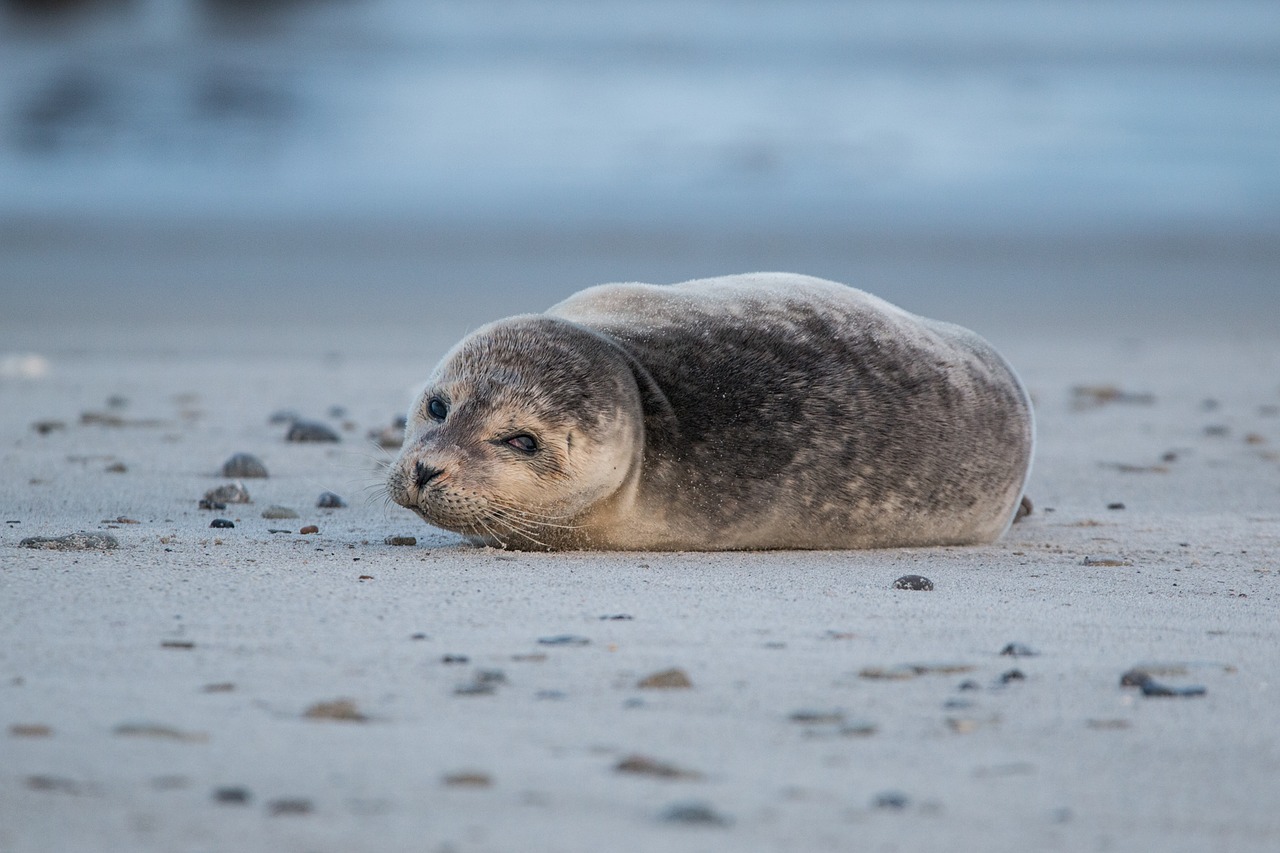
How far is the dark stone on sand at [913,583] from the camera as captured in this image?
13.3ft

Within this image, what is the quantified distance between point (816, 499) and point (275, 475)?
7.28ft

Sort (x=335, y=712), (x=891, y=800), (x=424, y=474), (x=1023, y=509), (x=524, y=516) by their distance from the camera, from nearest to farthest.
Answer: (x=891, y=800), (x=335, y=712), (x=424, y=474), (x=524, y=516), (x=1023, y=509)

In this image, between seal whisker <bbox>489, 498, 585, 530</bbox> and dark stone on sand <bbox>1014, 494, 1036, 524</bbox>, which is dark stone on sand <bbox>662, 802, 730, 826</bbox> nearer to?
seal whisker <bbox>489, 498, 585, 530</bbox>

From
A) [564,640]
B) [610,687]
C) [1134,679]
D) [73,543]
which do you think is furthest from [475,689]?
[73,543]

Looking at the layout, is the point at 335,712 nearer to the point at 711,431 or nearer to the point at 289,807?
the point at 289,807

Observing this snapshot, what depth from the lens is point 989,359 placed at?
5113 mm

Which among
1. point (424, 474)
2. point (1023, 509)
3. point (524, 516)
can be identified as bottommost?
point (1023, 509)

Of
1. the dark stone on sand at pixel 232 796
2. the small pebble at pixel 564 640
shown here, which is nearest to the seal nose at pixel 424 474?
the small pebble at pixel 564 640

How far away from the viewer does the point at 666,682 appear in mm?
2986

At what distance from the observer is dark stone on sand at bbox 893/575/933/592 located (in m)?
4.04

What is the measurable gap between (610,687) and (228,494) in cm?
254

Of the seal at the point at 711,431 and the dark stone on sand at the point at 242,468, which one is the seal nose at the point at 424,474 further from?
the dark stone on sand at the point at 242,468

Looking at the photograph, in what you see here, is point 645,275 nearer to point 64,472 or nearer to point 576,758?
point 64,472

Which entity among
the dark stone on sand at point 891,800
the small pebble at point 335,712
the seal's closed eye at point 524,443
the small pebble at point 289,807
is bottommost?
the dark stone on sand at point 891,800
